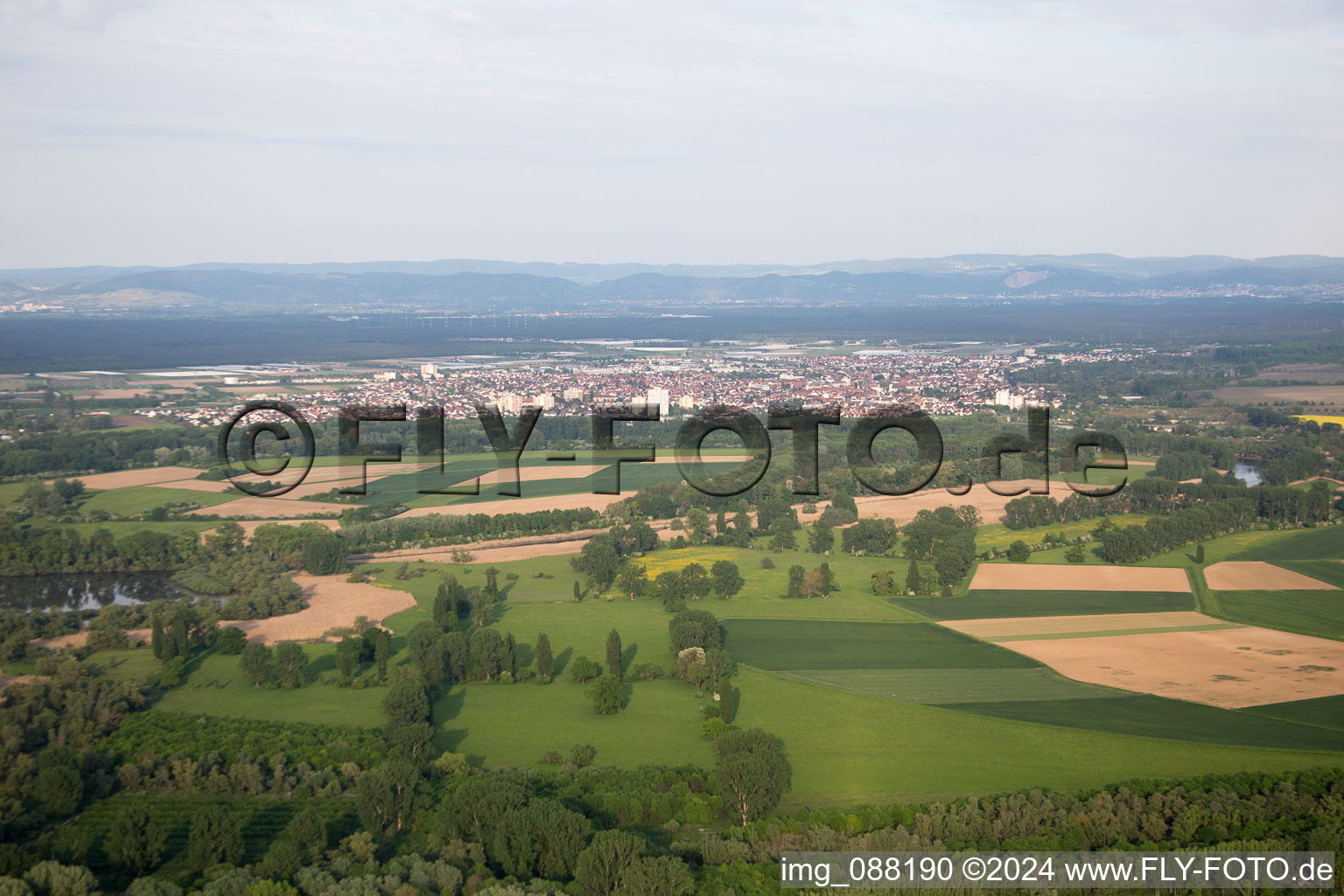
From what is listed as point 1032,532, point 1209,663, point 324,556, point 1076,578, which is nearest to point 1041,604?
point 1076,578

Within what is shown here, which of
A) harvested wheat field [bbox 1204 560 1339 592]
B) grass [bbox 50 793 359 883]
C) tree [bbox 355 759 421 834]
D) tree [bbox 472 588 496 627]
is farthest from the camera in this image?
harvested wheat field [bbox 1204 560 1339 592]

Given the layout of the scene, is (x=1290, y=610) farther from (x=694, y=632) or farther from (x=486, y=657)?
(x=486, y=657)

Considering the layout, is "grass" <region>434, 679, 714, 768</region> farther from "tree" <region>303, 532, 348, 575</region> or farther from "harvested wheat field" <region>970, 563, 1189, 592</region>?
"harvested wheat field" <region>970, 563, 1189, 592</region>

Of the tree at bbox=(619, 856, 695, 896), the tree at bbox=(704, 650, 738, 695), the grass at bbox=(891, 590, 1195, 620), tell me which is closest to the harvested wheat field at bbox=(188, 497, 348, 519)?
the tree at bbox=(704, 650, 738, 695)

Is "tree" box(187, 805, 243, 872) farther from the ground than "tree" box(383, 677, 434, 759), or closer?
closer

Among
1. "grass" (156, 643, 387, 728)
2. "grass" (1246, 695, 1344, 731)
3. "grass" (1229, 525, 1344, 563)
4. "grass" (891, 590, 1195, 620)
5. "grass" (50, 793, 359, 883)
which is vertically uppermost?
"grass" (1229, 525, 1344, 563)

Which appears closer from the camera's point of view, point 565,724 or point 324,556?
point 565,724

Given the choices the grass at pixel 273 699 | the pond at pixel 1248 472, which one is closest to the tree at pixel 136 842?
the grass at pixel 273 699

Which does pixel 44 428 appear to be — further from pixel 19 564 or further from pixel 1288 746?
pixel 1288 746
